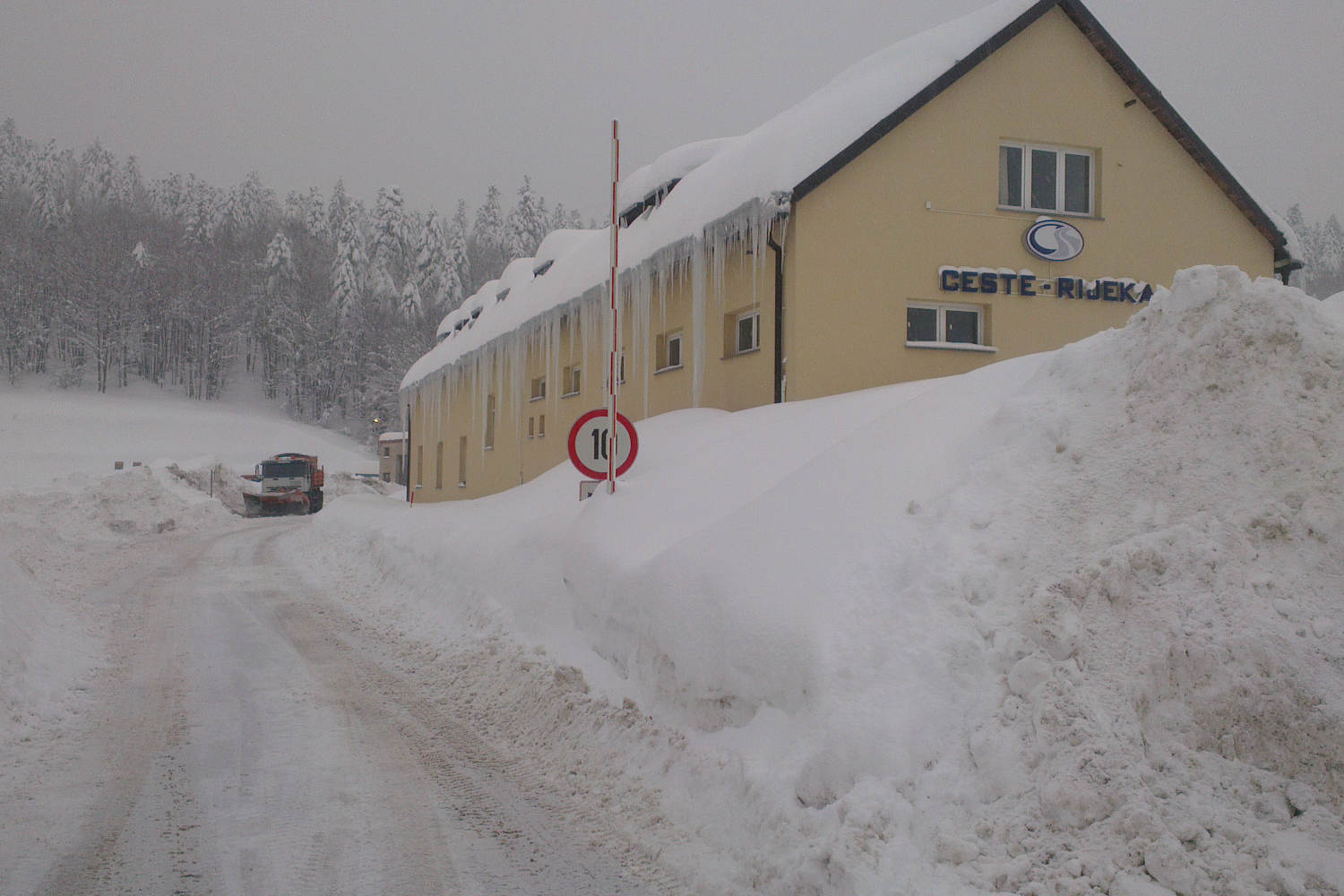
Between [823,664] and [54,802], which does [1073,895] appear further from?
[54,802]

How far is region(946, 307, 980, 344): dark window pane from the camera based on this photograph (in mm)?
12633

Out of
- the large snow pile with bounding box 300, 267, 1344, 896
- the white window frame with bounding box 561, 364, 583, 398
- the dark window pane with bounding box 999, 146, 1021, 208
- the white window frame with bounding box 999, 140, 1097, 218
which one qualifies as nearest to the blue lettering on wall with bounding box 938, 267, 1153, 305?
the white window frame with bounding box 999, 140, 1097, 218

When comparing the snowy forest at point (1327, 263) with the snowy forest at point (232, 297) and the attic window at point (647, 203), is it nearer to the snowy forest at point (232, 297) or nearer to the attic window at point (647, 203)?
the attic window at point (647, 203)

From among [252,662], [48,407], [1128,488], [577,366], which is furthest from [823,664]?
[48,407]

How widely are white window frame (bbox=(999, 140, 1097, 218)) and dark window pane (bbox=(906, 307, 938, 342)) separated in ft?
6.11

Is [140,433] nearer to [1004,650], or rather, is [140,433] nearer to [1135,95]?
[1135,95]

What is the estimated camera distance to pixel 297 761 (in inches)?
206

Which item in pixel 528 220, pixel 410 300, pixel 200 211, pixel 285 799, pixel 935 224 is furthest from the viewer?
pixel 200 211

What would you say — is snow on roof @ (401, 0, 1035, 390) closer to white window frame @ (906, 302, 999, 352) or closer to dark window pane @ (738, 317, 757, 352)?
dark window pane @ (738, 317, 757, 352)

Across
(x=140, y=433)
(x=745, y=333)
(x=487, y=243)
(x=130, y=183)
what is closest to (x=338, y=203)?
(x=487, y=243)

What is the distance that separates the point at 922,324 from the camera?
41.1 feet

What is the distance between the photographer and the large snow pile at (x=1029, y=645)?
10.6 ft

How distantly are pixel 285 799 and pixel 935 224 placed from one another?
10700 millimetres

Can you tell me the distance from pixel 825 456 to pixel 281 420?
215 ft
